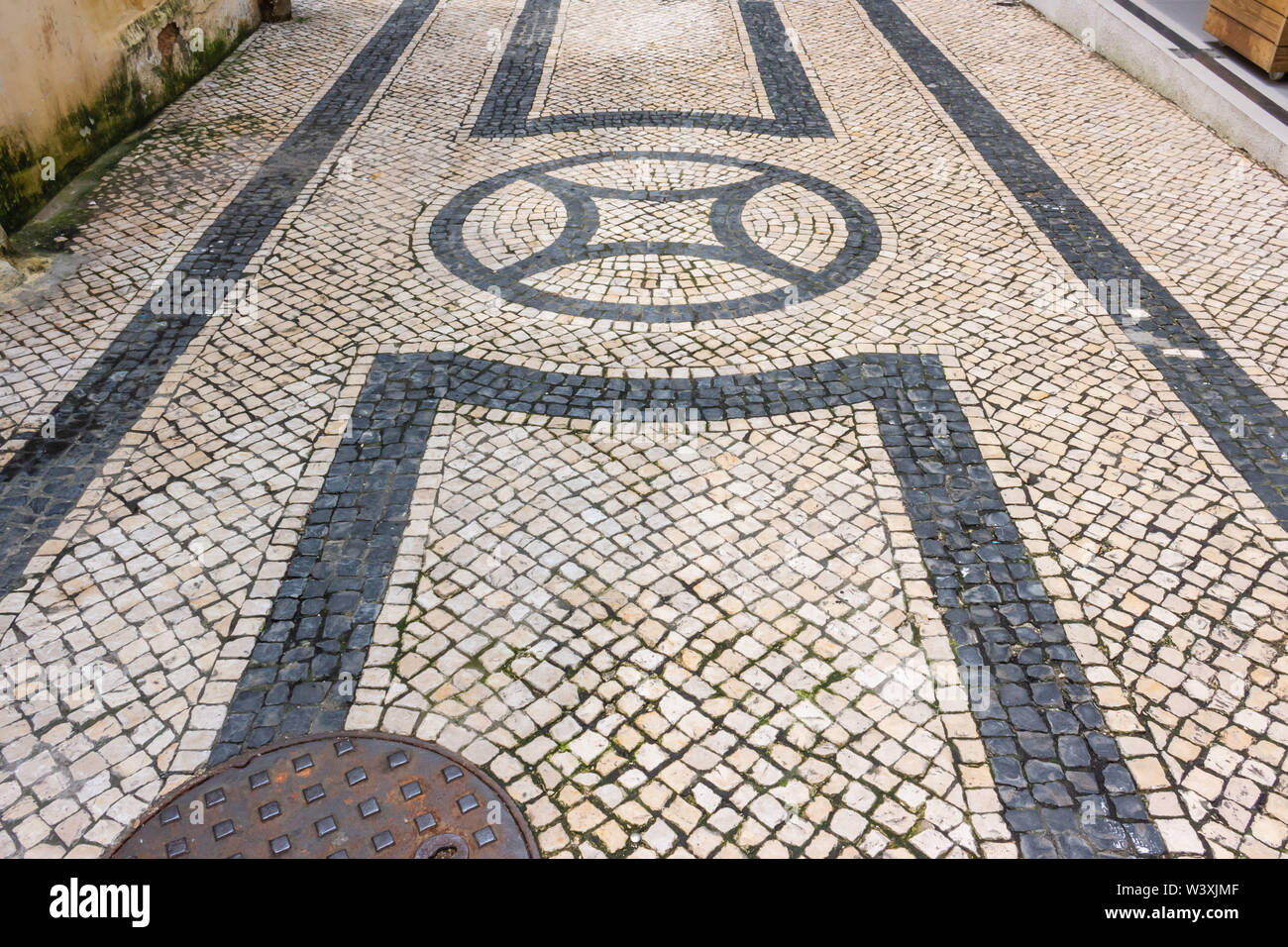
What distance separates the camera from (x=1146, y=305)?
8016 mm

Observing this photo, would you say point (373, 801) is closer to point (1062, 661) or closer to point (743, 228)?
point (1062, 661)

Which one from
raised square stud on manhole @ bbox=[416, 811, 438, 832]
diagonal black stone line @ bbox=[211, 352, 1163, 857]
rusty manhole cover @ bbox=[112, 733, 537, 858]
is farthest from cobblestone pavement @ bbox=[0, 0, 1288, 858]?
raised square stud on manhole @ bbox=[416, 811, 438, 832]

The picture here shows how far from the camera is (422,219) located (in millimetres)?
9242

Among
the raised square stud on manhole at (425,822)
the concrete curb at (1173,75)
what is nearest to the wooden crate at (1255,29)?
the concrete curb at (1173,75)

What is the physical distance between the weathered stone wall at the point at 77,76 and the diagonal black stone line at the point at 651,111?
3.68m

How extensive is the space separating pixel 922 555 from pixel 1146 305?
12.6 ft

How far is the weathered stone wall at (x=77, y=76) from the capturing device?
28.8 ft

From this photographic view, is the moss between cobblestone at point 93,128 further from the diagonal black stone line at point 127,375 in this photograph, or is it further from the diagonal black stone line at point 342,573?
the diagonal black stone line at point 342,573

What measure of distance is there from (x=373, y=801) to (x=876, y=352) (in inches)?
192

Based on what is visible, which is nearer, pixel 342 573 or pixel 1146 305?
pixel 342 573

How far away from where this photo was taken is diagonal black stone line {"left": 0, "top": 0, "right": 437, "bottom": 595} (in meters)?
5.99

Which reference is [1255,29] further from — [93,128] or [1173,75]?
[93,128]

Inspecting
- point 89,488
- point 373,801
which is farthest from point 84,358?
point 373,801

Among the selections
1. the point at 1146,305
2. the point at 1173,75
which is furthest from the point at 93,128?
the point at 1173,75
